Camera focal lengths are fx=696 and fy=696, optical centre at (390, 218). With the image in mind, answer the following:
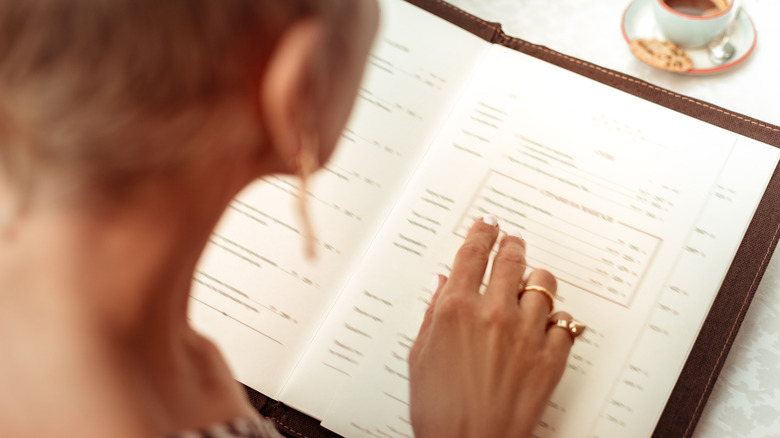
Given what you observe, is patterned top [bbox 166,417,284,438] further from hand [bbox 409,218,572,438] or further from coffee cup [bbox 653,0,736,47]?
coffee cup [bbox 653,0,736,47]

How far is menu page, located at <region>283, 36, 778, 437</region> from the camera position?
530 millimetres

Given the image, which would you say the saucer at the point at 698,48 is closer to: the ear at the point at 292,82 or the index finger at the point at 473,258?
the index finger at the point at 473,258

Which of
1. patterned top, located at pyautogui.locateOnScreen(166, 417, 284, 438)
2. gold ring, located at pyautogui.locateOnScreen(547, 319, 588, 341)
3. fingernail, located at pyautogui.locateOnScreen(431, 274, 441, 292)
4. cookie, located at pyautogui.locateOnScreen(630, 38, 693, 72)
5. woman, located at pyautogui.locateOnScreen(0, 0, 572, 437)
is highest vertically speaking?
cookie, located at pyautogui.locateOnScreen(630, 38, 693, 72)

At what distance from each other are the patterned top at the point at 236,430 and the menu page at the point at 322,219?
15 centimetres

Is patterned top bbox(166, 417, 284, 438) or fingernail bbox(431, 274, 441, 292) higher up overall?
fingernail bbox(431, 274, 441, 292)

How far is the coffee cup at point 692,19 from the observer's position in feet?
2.14

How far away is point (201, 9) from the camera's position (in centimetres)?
25

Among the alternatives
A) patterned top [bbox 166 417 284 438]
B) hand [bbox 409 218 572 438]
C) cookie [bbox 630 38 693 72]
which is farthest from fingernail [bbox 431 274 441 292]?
cookie [bbox 630 38 693 72]

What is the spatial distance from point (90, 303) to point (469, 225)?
0.35 meters

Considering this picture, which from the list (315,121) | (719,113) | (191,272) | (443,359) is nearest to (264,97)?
(315,121)

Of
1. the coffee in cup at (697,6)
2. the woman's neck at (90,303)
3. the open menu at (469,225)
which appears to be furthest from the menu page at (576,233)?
the woman's neck at (90,303)

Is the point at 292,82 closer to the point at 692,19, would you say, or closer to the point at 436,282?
the point at 436,282

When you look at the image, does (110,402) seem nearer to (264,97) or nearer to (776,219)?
(264,97)

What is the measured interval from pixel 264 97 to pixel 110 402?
0.15 meters
